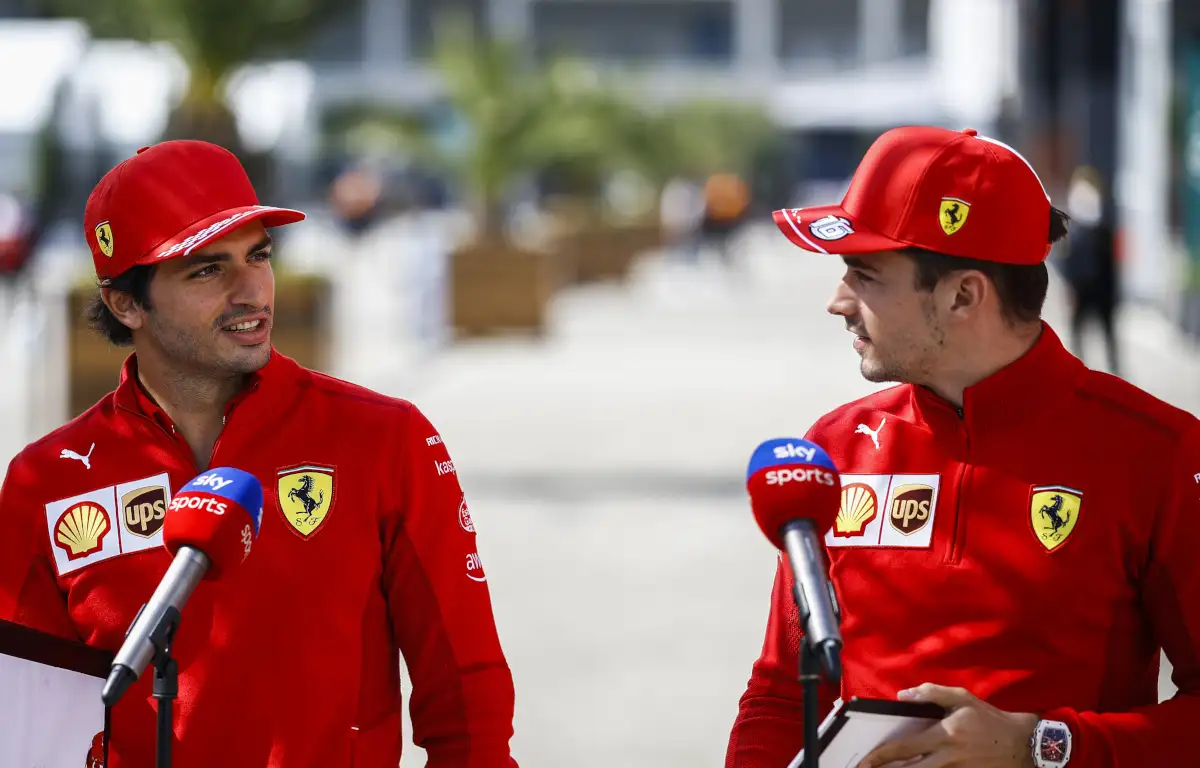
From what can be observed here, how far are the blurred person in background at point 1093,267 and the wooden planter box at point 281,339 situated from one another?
21.2ft

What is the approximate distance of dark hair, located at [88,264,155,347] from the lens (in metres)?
3.22

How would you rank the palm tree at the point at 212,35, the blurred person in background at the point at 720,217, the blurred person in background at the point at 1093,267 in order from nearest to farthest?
the palm tree at the point at 212,35
the blurred person in background at the point at 1093,267
the blurred person in background at the point at 720,217

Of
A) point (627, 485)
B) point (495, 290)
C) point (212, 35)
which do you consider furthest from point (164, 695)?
point (495, 290)

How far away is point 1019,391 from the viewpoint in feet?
9.81

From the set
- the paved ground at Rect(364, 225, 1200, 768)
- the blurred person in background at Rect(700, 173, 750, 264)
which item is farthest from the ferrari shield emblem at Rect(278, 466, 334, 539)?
the blurred person in background at Rect(700, 173, 750, 264)

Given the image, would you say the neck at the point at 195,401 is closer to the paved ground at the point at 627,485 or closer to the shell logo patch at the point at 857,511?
the shell logo patch at the point at 857,511

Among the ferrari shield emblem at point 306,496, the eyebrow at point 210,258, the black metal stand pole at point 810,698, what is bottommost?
the black metal stand pole at point 810,698

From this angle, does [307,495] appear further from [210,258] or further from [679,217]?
[679,217]

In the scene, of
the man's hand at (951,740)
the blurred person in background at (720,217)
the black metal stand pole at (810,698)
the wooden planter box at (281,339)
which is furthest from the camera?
the blurred person in background at (720,217)

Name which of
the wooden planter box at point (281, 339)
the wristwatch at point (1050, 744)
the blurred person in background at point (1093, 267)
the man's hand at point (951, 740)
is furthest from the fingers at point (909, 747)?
the blurred person in background at point (1093, 267)

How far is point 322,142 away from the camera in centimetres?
8406

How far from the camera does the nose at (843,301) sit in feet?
10.0

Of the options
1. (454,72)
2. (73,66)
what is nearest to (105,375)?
(454,72)

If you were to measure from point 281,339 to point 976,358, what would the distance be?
12837 millimetres
